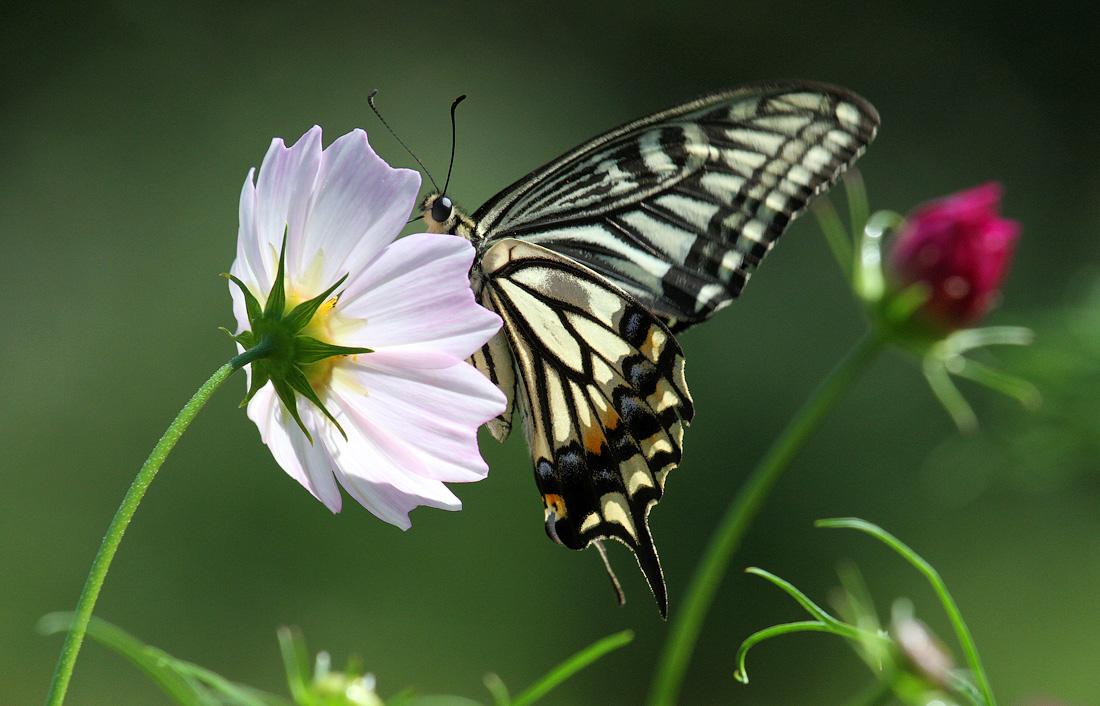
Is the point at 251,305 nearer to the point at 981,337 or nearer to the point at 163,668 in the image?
the point at 163,668

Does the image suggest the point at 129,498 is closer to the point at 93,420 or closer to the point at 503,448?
the point at 503,448

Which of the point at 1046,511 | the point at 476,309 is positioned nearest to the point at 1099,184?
the point at 1046,511

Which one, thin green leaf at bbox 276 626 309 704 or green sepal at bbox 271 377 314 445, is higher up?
green sepal at bbox 271 377 314 445

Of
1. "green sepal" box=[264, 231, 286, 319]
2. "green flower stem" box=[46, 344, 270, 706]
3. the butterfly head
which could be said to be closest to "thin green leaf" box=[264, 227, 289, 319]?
"green sepal" box=[264, 231, 286, 319]

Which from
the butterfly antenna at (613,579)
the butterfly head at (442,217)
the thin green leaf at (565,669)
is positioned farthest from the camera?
the butterfly head at (442,217)

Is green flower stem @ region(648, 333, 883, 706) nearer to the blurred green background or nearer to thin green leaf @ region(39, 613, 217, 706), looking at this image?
thin green leaf @ region(39, 613, 217, 706)

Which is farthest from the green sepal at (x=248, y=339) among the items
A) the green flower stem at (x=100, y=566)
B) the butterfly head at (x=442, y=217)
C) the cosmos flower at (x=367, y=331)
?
the butterfly head at (x=442, y=217)

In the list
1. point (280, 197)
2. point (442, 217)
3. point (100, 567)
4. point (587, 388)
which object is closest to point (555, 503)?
point (587, 388)

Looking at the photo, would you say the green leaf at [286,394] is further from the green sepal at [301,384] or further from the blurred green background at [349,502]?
the blurred green background at [349,502]
